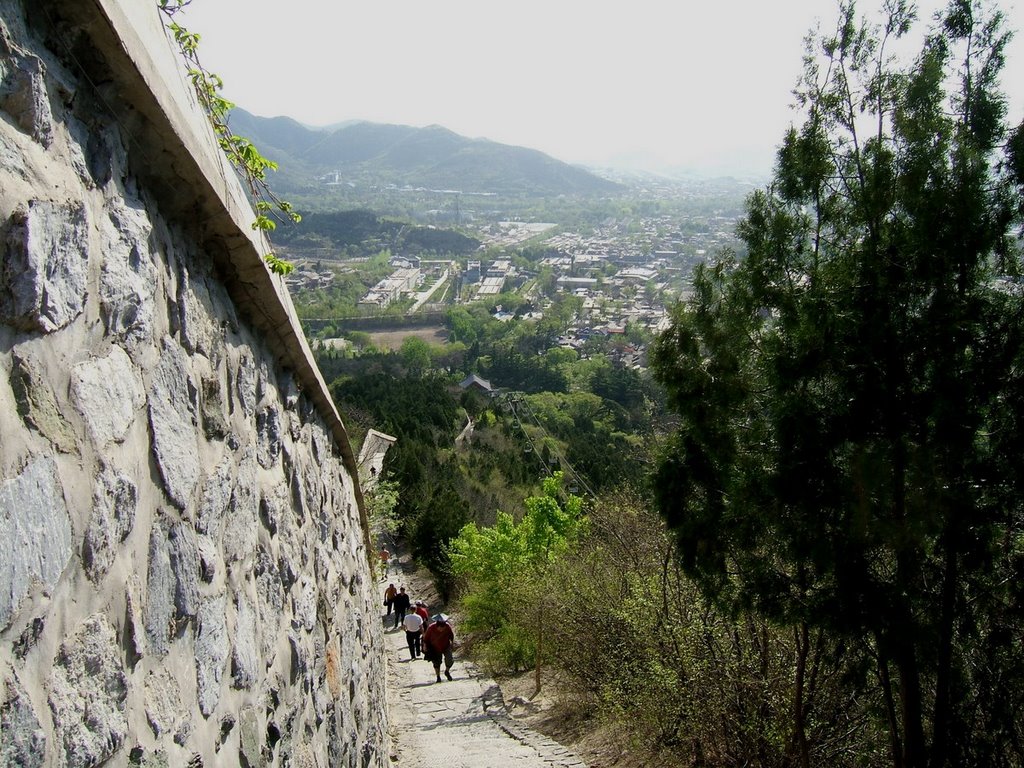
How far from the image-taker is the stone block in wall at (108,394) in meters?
1.46

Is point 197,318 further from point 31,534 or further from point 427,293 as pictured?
point 427,293

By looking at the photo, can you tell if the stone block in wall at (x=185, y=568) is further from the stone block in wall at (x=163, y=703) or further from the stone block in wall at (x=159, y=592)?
the stone block in wall at (x=163, y=703)

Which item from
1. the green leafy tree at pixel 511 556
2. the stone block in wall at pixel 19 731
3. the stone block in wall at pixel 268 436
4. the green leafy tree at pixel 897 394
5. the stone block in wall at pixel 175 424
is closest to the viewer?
the stone block in wall at pixel 19 731

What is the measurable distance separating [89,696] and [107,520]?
30cm

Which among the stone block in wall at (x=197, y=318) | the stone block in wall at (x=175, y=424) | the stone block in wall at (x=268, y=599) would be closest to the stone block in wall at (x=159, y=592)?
the stone block in wall at (x=175, y=424)

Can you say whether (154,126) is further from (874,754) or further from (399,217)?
(399,217)

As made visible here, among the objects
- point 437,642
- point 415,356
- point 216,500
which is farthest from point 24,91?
point 415,356

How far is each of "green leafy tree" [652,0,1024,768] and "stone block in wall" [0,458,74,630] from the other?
11.9ft

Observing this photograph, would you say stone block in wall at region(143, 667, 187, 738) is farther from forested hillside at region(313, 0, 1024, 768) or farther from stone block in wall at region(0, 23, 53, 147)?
forested hillside at region(313, 0, 1024, 768)

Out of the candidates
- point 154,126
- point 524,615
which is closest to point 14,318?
point 154,126

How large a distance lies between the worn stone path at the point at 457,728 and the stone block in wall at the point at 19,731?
456cm

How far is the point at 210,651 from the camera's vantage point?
6.34 ft

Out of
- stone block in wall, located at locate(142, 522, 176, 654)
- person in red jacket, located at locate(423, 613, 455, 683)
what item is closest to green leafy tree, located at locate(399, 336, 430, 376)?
person in red jacket, located at locate(423, 613, 455, 683)

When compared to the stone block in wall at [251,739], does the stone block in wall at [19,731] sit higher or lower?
higher
